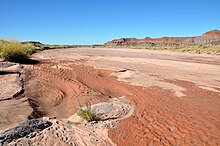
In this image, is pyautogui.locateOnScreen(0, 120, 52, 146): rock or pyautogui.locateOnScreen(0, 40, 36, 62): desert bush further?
→ pyautogui.locateOnScreen(0, 40, 36, 62): desert bush

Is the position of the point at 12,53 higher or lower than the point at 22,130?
higher

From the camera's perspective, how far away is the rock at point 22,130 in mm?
5893

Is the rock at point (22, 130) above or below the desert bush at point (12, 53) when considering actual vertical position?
below

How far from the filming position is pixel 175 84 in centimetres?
1355

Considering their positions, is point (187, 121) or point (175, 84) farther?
point (175, 84)

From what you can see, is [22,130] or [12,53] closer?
[22,130]

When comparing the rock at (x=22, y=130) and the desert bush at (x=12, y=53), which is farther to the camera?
the desert bush at (x=12, y=53)

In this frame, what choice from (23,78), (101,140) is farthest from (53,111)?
(23,78)

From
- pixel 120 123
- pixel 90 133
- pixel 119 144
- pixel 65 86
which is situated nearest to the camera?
pixel 119 144

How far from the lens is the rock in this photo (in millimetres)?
5893

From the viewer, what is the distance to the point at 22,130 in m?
6.33

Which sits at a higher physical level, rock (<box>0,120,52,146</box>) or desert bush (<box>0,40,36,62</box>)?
desert bush (<box>0,40,36,62</box>)

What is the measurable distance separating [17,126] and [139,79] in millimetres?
9093

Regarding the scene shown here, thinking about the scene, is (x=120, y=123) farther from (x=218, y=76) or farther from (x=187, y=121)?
(x=218, y=76)
